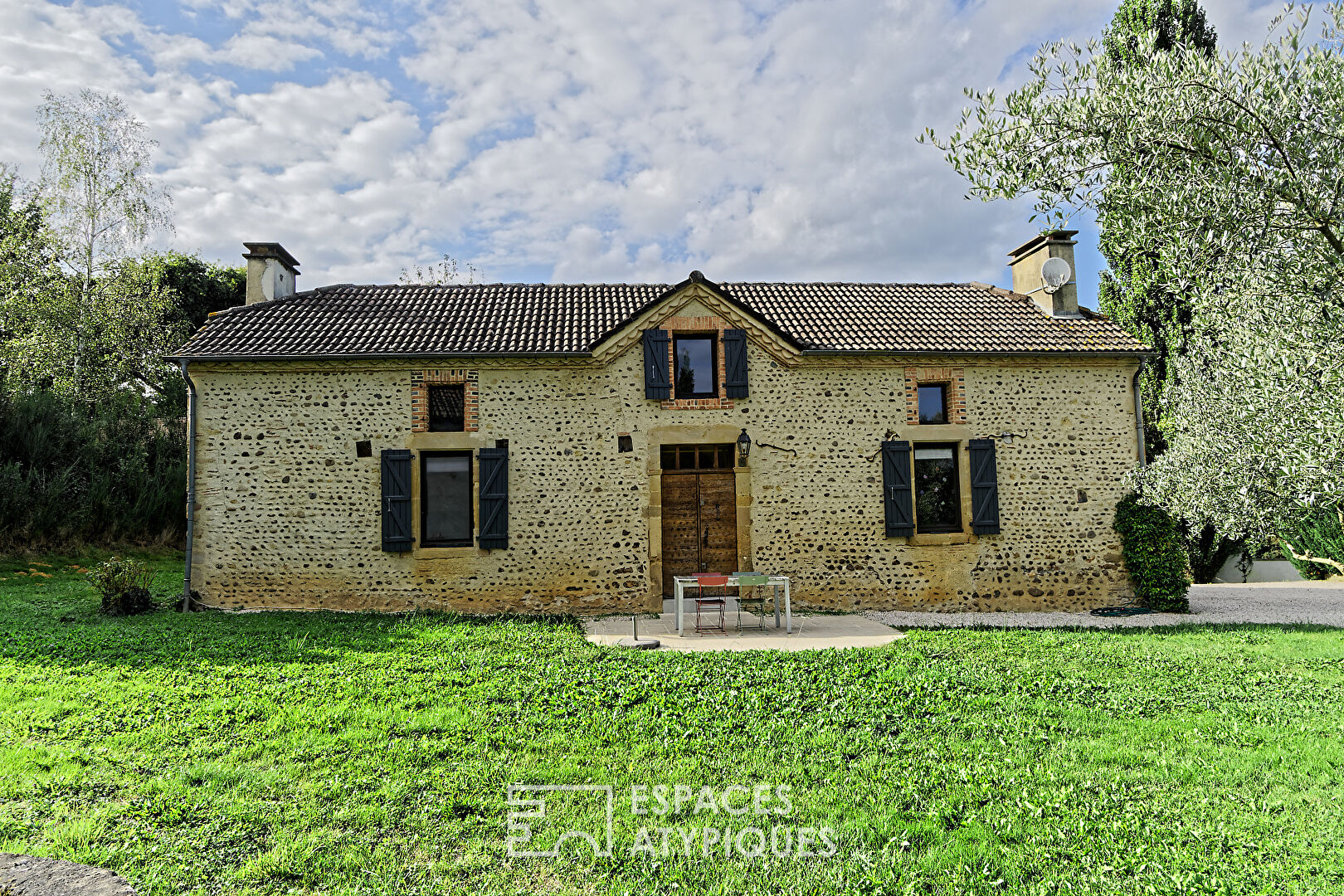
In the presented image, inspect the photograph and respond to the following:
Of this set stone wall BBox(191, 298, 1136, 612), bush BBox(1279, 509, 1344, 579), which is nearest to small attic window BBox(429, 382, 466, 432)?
stone wall BBox(191, 298, 1136, 612)

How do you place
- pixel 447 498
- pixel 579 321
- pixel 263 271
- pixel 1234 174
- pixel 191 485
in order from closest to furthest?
pixel 1234 174, pixel 191 485, pixel 447 498, pixel 579 321, pixel 263 271

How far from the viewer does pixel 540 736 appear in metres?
5.36

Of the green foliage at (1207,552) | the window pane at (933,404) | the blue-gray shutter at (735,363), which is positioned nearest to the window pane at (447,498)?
the blue-gray shutter at (735,363)

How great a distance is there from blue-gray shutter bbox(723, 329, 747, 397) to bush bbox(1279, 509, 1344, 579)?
13484mm

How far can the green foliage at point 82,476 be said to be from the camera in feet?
49.4

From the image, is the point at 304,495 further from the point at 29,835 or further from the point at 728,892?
the point at 728,892

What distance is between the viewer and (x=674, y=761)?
493cm

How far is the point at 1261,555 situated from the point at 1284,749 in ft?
55.1

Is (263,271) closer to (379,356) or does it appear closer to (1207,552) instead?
(379,356)

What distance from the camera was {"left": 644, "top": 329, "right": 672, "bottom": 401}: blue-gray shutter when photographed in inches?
467

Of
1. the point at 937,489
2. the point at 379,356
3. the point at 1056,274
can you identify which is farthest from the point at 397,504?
the point at 1056,274

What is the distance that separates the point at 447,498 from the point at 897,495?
7280 mm

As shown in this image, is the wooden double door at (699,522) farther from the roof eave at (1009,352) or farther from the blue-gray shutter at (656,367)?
the roof eave at (1009,352)

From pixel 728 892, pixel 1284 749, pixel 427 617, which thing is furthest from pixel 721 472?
pixel 728 892
